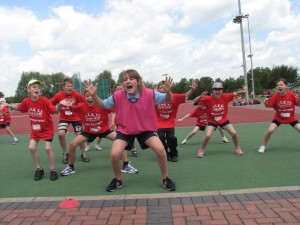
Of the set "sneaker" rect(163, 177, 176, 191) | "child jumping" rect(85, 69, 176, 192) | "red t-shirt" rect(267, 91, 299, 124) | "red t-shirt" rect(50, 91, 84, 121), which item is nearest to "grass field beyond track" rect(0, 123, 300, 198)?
"sneaker" rect(163, 177, 176, 191)

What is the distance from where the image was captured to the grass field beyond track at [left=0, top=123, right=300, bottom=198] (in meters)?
4.56

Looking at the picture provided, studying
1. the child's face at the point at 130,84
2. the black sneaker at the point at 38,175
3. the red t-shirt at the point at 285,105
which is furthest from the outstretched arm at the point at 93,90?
the red t-shirt at the point at 285,105

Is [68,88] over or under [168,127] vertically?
over

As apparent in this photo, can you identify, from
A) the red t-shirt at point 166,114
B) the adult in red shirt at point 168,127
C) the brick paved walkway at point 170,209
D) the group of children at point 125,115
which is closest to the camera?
the brick paved walkway at point 170,209

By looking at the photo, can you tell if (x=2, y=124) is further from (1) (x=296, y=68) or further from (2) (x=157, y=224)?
(1) (x=296, y=68)

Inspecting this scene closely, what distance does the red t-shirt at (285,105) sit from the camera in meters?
6.71

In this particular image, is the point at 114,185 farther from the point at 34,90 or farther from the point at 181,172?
the point at 34,90

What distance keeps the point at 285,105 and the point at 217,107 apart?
1.46m

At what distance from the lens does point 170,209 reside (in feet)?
12.2

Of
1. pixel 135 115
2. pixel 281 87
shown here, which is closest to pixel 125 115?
pixel 135 115

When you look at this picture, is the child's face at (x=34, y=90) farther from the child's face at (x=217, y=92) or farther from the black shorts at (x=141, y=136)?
the child's face at (x=217, y=92)

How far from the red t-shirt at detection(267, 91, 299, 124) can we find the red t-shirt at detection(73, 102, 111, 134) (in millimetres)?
3626

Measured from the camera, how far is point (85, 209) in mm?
3846

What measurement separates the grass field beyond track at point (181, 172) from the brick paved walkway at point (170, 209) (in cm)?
32
